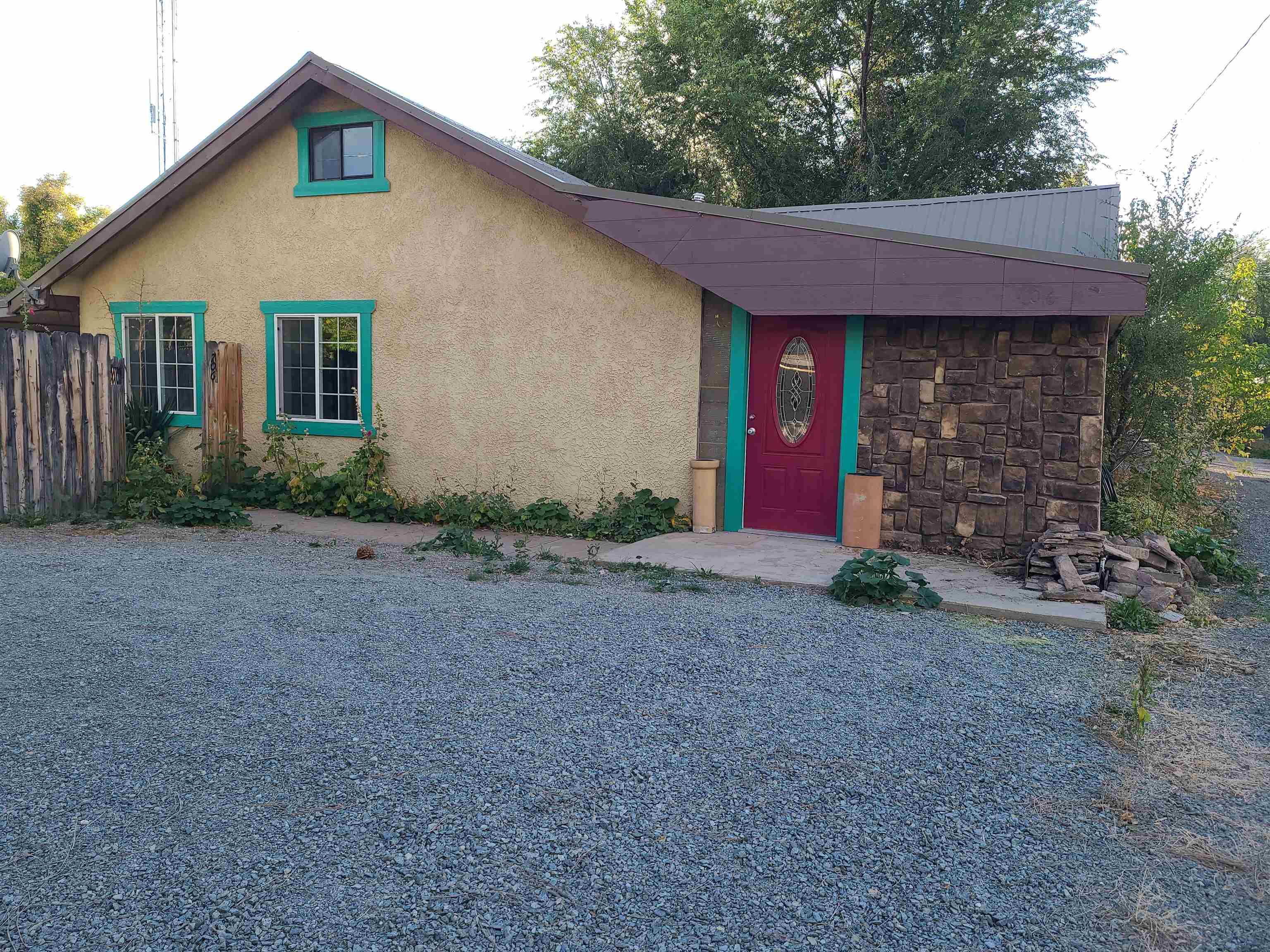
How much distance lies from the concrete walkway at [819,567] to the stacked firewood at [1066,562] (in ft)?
0.48

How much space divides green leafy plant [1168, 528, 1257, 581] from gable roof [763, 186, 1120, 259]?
2976 millimetres

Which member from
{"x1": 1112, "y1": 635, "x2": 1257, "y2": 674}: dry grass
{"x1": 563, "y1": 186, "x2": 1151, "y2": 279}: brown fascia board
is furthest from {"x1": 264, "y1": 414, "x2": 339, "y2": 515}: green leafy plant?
{"x1": 1112, "y1": 635, "x2": 1257, "y2": 674}: dry grass

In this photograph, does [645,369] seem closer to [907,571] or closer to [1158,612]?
[907,571]

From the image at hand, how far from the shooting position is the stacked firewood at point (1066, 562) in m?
6.64

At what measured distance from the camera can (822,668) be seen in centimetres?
493

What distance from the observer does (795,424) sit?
8.71 metres

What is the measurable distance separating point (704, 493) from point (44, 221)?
88.3ft

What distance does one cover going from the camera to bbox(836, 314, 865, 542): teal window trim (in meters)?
8.28

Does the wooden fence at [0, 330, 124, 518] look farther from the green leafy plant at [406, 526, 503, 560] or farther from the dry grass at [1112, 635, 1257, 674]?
the dry grass at [1112, 635, 1257, 674]

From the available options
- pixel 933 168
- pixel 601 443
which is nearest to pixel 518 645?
pixel 601 443

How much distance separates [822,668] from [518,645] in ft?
5.57

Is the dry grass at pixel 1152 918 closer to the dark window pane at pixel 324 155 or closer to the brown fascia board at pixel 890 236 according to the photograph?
the brown fascia board at pixel 890 236

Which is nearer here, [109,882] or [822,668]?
[109,882]

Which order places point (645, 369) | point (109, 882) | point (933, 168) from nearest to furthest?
1. point (109, 882)
2. point (645, 369)
3. point (933, 168)
